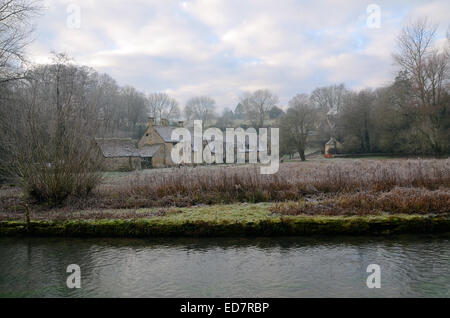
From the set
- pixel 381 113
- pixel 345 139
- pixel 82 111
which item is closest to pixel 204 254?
pixel 82 111

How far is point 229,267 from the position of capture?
6.85 metres

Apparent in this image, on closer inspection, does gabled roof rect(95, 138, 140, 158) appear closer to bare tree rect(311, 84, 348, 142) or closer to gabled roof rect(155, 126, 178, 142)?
gabled roof rect(155, 126, 178, 142)

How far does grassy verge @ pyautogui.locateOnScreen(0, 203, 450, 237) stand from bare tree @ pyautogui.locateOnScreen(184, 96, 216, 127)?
79.8 m

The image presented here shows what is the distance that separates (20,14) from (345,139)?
48.9 m

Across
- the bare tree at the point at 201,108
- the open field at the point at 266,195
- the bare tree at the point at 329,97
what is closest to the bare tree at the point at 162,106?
the bare tree at the point at 201,108

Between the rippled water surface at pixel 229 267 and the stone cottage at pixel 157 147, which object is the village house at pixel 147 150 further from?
the rippled water surface at pixel 229 267

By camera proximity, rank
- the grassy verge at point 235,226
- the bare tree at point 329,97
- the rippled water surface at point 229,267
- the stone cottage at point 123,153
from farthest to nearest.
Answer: the bare tree at point 329,97, the stone cottage at point 123,153, the grassy verge at point 235,226, the rippled water surface at point 229,267

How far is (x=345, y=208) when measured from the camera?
1031 cm

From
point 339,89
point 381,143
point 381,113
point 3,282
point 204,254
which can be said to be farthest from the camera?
point 339,89

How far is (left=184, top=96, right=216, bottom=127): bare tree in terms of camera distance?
8925 cm

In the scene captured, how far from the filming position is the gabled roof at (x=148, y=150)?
45513 mm

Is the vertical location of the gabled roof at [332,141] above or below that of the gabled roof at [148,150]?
above

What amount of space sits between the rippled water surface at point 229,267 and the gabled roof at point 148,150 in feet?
120
